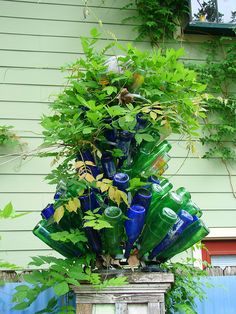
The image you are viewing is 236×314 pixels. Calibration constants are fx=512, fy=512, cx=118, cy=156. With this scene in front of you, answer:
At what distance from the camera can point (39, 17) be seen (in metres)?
4.60

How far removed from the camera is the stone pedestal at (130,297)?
2070 mm

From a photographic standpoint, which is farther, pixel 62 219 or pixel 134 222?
pixel 62 219

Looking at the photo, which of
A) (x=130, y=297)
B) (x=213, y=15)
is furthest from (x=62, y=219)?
(x=213, y=15)

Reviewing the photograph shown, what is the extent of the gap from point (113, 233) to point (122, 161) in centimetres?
36

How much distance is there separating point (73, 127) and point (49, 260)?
600 mm

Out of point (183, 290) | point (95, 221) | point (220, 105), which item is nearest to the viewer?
point (95, 221)

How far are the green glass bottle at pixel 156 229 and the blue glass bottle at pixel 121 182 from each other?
17 cm

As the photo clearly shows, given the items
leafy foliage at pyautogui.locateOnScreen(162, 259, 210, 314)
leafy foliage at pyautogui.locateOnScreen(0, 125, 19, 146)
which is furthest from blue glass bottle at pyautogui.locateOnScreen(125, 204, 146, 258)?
leafy foliage at pyautogui.locateOnScreen(0, 125, 19, 146)

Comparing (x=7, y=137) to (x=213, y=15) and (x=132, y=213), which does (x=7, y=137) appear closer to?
(x=213, y=15)

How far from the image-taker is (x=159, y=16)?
4.72 m

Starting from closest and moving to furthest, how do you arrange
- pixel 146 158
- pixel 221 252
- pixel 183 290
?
pixel 146 158
pixel 183 290
pixel 221 252

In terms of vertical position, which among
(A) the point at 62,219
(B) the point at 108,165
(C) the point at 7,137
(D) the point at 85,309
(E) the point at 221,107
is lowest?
(D) the point at 85,309

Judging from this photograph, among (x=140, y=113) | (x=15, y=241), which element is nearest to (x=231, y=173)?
(x=15, y=241)

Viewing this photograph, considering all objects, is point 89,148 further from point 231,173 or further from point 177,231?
point 231,173
